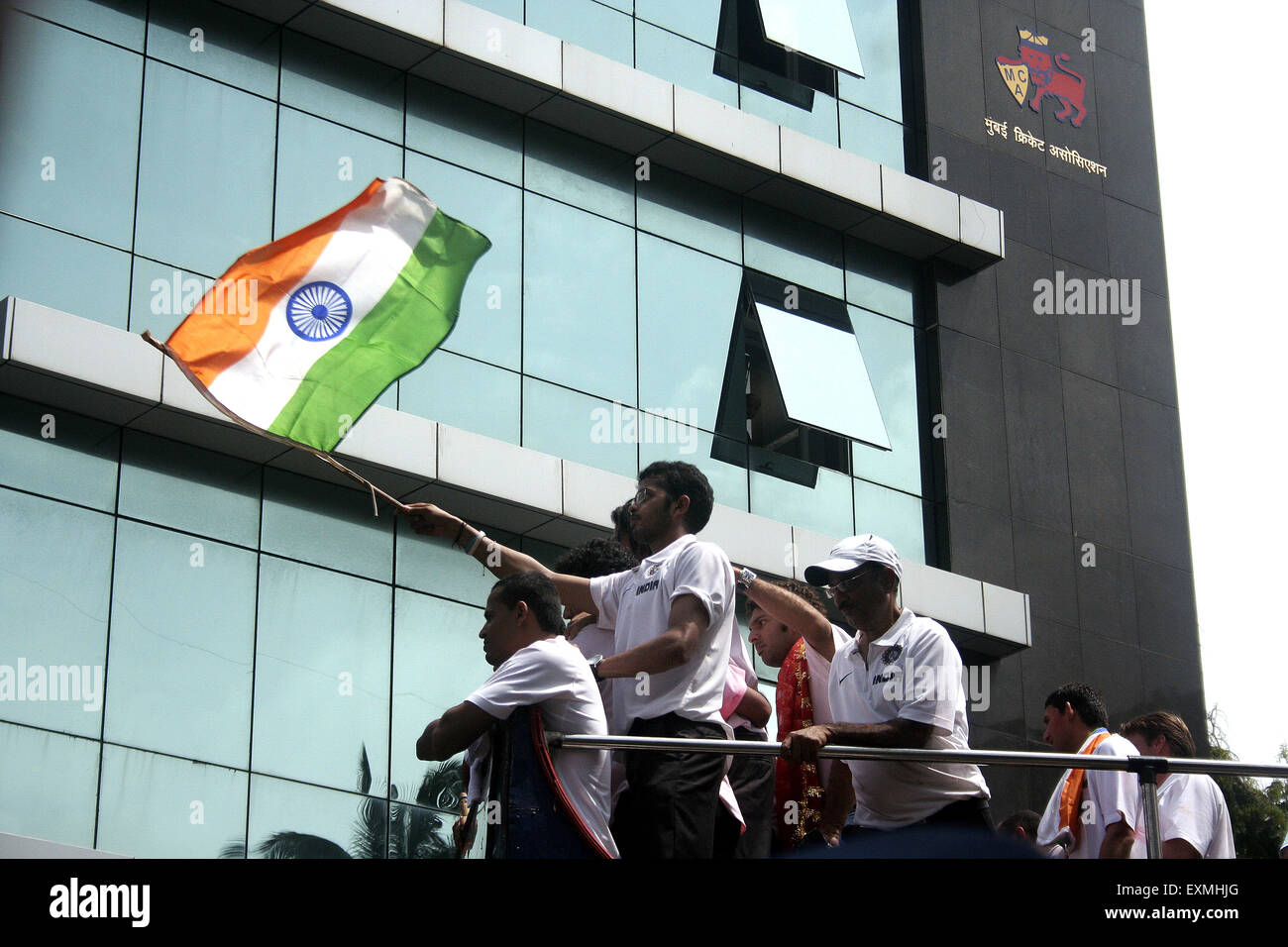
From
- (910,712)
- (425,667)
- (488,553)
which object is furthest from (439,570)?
(910,712)

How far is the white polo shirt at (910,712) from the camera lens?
7098mm

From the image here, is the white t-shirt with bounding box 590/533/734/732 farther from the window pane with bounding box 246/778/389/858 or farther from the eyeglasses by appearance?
the window pane with bounding box 246/778/389/858

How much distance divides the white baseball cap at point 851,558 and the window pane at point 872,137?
1536 cm

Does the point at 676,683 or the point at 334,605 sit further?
the point at 334,605

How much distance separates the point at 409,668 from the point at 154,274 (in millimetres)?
4224

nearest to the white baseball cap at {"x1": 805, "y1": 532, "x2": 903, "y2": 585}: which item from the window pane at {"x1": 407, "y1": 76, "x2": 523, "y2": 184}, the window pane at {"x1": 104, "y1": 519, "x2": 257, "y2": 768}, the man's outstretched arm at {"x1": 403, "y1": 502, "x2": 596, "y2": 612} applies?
the man's outstretched arm at {"x1": 403, "y1": 502, "x2": 596, "y2": 612}

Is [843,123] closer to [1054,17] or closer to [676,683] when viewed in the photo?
[1054,17]

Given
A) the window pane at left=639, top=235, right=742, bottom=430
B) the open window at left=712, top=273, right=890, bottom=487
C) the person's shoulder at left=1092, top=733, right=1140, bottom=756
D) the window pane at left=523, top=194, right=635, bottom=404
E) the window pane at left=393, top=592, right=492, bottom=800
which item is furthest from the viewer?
the open window at left=712, top=273, right=890, bottom=487

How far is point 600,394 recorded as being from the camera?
741 inches

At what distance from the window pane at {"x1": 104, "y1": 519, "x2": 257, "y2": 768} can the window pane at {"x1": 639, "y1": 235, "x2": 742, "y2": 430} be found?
17.0 ft

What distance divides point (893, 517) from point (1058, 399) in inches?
123

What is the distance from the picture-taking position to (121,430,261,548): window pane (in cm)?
1598
